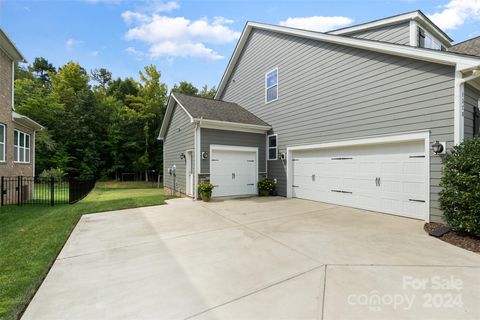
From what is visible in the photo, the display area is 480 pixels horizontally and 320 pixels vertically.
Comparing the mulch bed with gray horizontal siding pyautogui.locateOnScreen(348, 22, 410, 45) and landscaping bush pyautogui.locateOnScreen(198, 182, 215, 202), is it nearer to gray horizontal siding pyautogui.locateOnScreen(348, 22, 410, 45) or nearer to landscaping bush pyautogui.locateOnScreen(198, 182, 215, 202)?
gray horizontal siding pyautogui.locateOnScreen(348, 22, 410, 45)

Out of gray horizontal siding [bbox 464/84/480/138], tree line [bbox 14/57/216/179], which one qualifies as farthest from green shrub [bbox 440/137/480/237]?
tree line [bbox 14/57/216/179]

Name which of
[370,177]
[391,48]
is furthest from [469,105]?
[370,177]

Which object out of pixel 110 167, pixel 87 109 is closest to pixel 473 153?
pixel 110 167

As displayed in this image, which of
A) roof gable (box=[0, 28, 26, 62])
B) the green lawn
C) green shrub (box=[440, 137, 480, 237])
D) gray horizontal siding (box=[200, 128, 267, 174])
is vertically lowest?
the green lawn

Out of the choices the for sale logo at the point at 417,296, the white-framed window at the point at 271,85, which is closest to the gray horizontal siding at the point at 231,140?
the white-framed window at the point at 271,85

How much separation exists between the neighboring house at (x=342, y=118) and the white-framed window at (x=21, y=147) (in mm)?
6953

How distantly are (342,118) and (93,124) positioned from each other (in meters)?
26.9

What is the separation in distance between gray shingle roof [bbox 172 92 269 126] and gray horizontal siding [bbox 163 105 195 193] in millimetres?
534

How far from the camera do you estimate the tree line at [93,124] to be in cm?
2355

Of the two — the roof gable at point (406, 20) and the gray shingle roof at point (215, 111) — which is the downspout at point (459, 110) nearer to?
the roof gable at point (406, 20)

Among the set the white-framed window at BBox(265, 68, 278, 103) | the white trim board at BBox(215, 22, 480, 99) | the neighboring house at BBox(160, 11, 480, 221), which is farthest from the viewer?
the white-framed window at BBox(265, 68, 278, 103)

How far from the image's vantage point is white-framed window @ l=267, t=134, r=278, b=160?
10.8 meters

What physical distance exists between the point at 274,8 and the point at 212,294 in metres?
10.7

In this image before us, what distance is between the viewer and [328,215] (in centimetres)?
671
